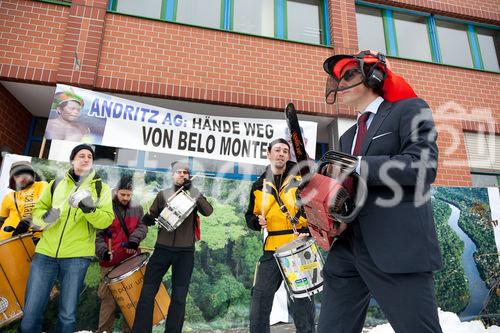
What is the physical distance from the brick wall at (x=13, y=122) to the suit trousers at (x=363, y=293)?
6878 mm

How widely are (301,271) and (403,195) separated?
6.23 feet

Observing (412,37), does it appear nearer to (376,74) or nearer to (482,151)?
(482,151)

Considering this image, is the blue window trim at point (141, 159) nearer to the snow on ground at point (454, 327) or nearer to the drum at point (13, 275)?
the drum at point (13, 275)

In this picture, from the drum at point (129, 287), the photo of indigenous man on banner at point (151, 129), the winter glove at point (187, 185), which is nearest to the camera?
the drum at point (129, 287)

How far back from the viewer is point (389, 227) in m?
1.81

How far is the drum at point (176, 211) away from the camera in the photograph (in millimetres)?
4246

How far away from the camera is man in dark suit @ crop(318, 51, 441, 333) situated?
1.72m

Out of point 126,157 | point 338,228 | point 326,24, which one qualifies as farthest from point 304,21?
point 338,228

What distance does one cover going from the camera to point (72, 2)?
273 inches

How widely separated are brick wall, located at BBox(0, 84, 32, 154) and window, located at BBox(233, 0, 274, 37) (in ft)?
15.8

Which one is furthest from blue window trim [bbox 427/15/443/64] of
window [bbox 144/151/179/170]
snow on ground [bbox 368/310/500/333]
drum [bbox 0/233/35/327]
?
drum [bbox 0/233/35/327]

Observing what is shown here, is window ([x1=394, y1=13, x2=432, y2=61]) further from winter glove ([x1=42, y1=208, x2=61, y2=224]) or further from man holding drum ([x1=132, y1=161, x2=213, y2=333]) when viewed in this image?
winter glove ([x1=42, y1=208, x2=61, y2=224])

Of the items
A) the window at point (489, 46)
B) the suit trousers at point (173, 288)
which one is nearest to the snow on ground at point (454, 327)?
the suit trousers at point (173, 288)

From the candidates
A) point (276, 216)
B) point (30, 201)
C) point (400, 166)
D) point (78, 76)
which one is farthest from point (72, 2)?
point (400, 166)
